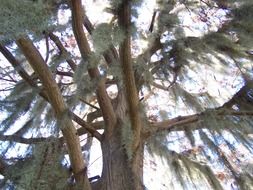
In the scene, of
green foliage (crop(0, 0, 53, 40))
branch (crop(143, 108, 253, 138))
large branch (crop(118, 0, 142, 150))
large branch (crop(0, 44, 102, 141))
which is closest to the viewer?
green foliage (crop(0, 0, 53, 40))

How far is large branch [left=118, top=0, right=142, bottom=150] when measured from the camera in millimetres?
1274

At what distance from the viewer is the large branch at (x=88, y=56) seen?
1861mm

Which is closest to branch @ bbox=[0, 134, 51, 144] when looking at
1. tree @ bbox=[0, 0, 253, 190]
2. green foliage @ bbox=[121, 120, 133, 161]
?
tree @ bbox=[0, 0, 253, 190]

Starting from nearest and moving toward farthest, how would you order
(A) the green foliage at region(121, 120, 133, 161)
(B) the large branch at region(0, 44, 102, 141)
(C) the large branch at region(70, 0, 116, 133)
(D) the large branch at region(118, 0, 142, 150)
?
(D) the large branch at region(118, 0, 142, 150)
(C) the large branch at region(70, 0, 116, 133)
(B) the large branch at region(0, 44, 102, 141)
(A) the green foliage at region(121, 120, 133, 161)

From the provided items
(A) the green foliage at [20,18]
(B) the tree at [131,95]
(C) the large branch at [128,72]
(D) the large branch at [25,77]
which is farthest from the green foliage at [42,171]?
(A) the green foliage at [20,18]

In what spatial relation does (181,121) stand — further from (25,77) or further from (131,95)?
(25,77)

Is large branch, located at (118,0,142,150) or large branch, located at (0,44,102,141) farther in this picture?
large branch, located at (0,44,102,141)

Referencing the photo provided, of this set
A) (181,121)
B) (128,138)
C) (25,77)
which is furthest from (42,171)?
(181,121)

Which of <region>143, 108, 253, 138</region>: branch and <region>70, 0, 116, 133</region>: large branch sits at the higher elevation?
<region>70, 0, 116, 133</region>: large branch

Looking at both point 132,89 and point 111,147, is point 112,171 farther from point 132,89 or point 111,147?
point 132,89

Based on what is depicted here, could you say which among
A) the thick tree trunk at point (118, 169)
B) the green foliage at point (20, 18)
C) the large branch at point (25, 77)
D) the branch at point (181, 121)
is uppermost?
the large branch at point (25, 77)

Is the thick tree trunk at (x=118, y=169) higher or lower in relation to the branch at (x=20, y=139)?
lower

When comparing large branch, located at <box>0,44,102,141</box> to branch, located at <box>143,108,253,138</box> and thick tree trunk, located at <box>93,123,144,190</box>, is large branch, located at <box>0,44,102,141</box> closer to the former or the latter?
thick tree trunk, located at <box>93,123,144,190</box>

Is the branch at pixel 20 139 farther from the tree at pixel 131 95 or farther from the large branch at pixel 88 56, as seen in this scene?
the large branch at pixel 88 56
